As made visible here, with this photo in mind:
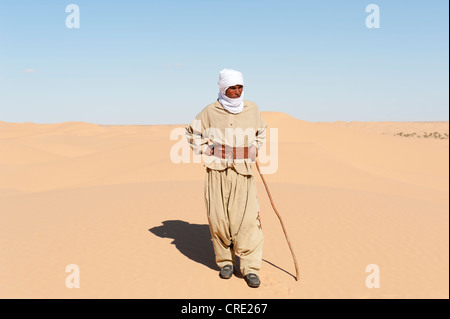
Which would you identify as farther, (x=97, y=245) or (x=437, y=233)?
(x=437, y=233)

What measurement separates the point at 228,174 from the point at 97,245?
2775mm

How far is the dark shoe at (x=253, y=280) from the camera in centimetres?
498

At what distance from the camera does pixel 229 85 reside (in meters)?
4.86

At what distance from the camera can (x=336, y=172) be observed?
1502cm

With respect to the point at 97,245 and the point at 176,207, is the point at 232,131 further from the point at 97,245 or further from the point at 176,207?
the point at 176,207

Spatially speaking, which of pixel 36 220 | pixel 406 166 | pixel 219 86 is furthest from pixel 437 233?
pixel 406 166

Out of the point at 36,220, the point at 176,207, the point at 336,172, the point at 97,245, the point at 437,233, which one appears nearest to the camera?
the point at 97,245

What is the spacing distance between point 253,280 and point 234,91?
2222 millimetres
